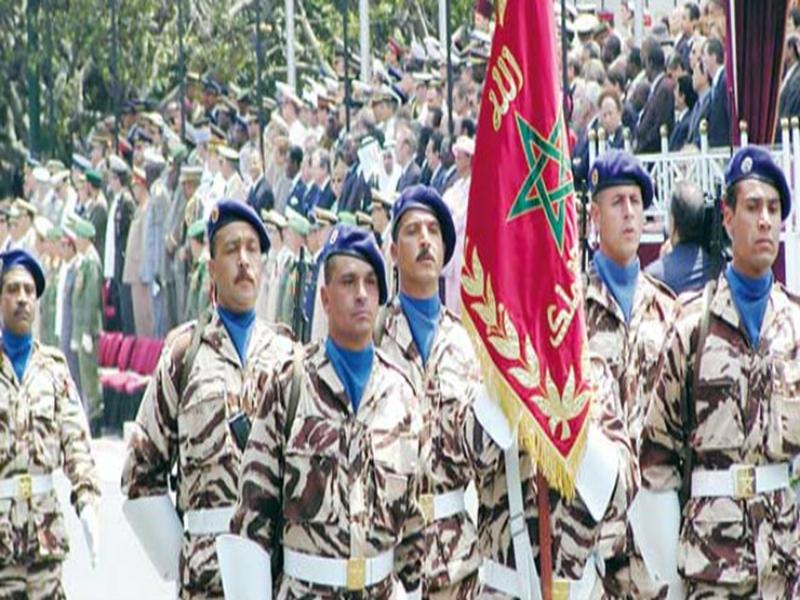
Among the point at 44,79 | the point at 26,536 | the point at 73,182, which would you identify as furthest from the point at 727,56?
the point at 44,79

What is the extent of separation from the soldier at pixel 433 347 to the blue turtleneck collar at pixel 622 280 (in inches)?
23.6

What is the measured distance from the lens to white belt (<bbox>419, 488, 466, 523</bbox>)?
10.2 m

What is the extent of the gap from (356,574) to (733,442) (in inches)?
55.7

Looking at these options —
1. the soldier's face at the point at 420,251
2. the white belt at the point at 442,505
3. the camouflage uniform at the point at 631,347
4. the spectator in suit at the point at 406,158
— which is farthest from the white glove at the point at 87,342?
the white belt at the point at 442,505

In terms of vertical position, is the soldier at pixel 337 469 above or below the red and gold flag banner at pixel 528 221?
below

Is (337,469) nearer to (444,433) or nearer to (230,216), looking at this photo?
(444,433)

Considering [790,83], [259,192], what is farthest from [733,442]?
[259,192]

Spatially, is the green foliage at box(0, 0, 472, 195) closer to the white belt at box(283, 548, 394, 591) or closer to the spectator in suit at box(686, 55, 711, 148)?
the spectator in suit at box(686, 55, 711, 148)

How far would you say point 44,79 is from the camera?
39.3 meters

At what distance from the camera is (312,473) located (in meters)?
8.84

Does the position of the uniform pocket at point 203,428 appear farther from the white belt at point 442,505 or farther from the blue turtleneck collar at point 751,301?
the blue turtleneck collar at point 751,301

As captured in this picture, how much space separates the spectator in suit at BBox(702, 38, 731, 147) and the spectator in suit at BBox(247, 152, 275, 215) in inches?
311

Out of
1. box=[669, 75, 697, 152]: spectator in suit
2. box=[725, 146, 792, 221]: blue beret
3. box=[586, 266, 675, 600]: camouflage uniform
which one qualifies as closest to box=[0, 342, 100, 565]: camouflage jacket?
box=[586, 266, 675, 600]: camouflage uniform

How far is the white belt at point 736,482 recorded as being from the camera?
9.41 meters
